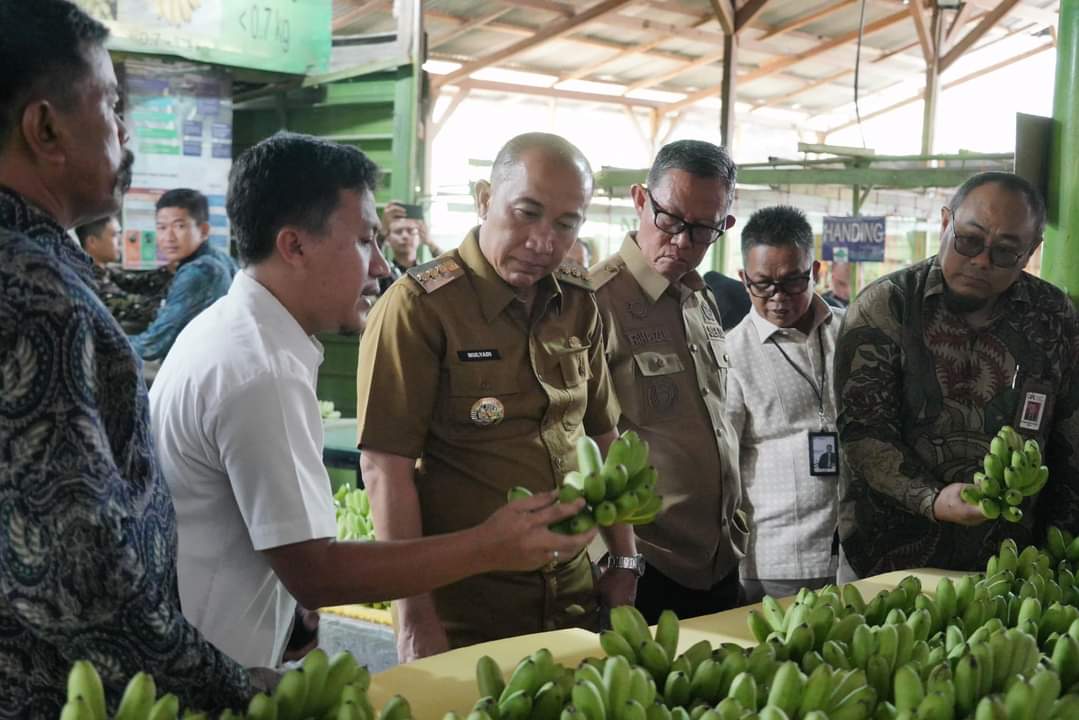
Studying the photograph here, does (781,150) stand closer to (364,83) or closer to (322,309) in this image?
(364,83)

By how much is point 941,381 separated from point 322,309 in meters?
1.74

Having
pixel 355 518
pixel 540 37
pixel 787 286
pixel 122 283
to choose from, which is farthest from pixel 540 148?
pixel 540 37

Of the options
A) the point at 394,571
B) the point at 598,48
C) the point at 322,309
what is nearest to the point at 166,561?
the point at 394,571

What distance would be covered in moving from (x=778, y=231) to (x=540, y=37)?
8981 millimetres

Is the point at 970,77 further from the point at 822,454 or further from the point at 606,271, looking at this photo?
the point at 606,271

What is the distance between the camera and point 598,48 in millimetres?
13156

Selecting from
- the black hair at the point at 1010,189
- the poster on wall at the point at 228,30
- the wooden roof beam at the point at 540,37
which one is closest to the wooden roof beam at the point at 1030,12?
the wooden roof beam at the point at 540,37

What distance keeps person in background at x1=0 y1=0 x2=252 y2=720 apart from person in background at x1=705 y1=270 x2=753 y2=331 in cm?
372

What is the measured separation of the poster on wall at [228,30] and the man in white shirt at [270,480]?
16.5 ft

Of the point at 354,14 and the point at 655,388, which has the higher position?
the point at 354,14

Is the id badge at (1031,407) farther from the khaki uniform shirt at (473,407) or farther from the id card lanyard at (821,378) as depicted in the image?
the khaki uniform shirt at (473,407)

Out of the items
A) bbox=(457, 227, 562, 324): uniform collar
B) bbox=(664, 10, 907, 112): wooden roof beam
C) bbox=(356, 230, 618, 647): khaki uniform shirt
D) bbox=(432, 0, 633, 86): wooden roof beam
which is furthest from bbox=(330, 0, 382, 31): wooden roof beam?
bbox=(356, 230, 618, 647): khaki uniform shirt

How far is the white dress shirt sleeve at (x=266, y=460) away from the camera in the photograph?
160 centimetres

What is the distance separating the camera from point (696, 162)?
2918mm
